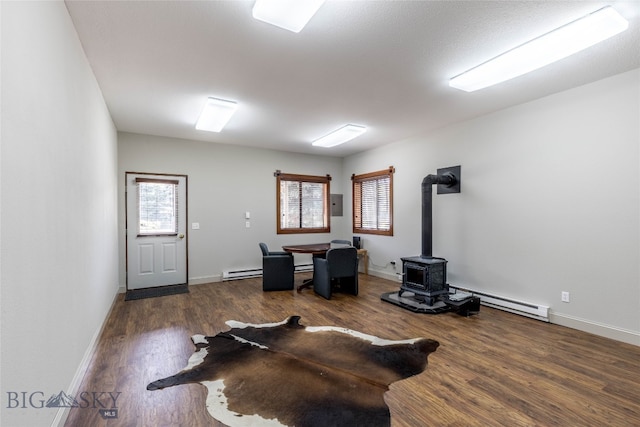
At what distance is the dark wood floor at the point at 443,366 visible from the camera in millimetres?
1984

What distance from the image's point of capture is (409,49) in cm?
264

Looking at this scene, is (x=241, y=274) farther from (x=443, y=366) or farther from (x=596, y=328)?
(x=596, y=328)

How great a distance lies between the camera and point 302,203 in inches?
278

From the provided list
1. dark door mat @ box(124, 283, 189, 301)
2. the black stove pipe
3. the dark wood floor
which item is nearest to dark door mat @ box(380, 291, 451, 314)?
the dark wood floor

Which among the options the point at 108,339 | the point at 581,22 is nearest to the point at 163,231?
the point at 108,339

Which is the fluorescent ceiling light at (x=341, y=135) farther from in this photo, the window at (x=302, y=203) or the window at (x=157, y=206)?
the window at (x=157, y=206)

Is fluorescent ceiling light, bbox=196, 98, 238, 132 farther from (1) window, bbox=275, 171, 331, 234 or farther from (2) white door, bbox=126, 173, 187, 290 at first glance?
(1) window, bbox=275, 171, 331, 234

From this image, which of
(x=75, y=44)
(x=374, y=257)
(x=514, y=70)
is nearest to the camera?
(x=75, y=44)

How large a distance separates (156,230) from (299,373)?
4302 millimetres

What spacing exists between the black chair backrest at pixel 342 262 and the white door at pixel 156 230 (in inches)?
117

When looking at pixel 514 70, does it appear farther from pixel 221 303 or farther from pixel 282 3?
pixel 221 303

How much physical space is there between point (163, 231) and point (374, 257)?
4420 millimetres

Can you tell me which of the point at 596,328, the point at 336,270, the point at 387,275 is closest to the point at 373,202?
the point at 387,275

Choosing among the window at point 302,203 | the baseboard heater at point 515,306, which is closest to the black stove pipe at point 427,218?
the baseboard heater at point 515,306
